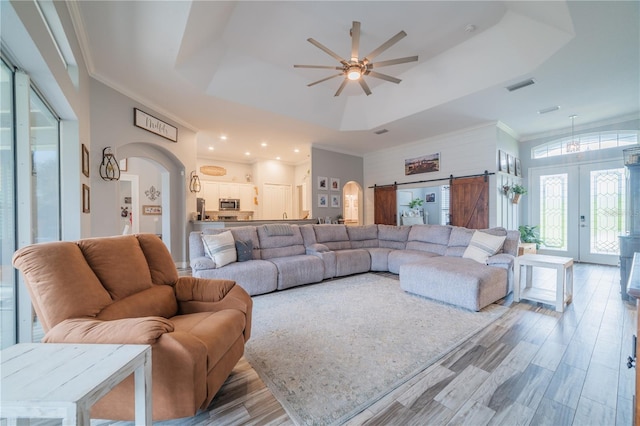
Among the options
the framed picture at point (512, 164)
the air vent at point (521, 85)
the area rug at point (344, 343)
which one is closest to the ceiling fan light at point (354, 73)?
the air vent at point (521, 85)

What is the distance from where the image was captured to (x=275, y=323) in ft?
8.68

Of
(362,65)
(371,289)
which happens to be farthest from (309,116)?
(371,289)

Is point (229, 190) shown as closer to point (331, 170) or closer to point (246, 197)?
point (246, 197)

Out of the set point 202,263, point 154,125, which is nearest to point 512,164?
point 202,263

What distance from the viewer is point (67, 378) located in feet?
2.72

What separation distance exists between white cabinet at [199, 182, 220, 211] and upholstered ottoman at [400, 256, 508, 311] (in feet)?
22.5

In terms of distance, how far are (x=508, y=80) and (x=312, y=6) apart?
301 cm

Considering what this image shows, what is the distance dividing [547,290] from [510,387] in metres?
2.49

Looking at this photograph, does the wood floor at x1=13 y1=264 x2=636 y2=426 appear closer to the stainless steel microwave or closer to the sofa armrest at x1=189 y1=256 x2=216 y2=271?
the sofa armrest at x1=189 y1=256 x2=216 y2=271

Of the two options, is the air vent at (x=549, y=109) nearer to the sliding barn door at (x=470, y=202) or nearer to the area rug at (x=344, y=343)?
the sliding barn door at (x=470, y=202)

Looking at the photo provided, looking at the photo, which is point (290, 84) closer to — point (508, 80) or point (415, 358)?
point (508, 80)

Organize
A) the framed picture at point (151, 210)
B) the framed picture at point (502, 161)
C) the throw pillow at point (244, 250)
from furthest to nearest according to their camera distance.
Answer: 1. the framed picture at point (151, 210)
2. the framed picture at point (502, 161)
3. the throw pillow at point (244, 250)

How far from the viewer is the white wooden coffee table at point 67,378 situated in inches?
28.9

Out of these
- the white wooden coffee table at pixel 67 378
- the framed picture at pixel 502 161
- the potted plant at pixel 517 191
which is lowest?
the white wooden coffee table at pixel 67 378
